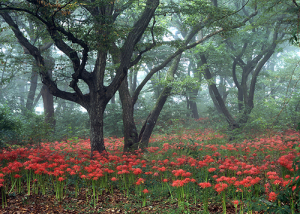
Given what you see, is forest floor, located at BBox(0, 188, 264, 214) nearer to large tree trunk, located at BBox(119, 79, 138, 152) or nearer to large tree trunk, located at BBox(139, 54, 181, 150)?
large tree trunk, located at BBox(119, 79, 138, 152)

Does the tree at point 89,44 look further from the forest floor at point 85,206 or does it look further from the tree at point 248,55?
the tree at point 248,55

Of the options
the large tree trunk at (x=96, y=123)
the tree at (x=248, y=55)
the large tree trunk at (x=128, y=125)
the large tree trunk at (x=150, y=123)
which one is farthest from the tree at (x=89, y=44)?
the tree at (x=248, y=55)

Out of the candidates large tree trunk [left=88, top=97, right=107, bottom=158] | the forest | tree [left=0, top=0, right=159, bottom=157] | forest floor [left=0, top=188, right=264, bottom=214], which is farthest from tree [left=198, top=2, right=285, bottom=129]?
forest floor [left=0, top=188, right=264, bottom=214]

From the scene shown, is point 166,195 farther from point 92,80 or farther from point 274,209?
point 92,80

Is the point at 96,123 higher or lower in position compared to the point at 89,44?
lower

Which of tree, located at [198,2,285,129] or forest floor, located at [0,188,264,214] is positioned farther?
tree, located at [198,2,285,129]

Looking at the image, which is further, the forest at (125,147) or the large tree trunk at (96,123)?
the large tree trunk at (96,123)

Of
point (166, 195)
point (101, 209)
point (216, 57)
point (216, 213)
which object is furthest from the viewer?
point (216, 57)

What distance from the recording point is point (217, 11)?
9234mm

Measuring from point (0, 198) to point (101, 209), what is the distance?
2241mm

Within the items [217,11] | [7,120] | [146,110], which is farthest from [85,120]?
[217,11]

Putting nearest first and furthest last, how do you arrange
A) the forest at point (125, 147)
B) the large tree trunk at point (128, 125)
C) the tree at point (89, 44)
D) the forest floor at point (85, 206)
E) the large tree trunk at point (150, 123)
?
1. the forest floor at point (85, 206)
2. the forest at point (125, 147)
3. the tree at point (89, 44)
4. the large tree trunk at point (128, 125)
5. the large tree trunk at point (150, 123)

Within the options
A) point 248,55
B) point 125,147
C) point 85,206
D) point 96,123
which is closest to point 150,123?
point 125,147

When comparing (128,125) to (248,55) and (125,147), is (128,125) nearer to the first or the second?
(125,147)
